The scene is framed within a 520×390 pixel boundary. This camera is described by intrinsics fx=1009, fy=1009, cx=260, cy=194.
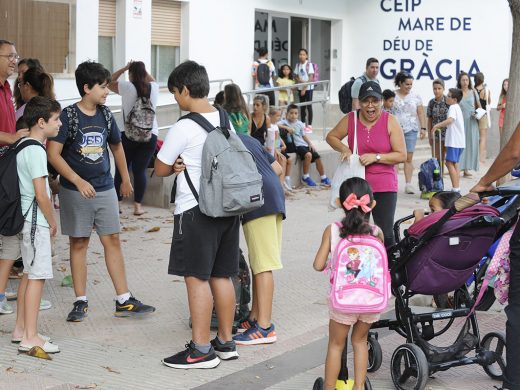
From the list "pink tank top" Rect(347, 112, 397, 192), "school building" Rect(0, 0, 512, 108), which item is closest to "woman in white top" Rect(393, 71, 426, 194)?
"school building" Rect(0, 0, 512, 108)

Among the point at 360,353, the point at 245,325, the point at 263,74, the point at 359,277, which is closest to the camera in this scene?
the point at 359,277

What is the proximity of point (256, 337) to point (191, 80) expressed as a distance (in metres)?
1.88

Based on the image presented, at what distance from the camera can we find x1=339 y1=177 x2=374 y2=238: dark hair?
5551mm

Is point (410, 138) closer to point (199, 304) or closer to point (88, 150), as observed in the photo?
point (88, 150)

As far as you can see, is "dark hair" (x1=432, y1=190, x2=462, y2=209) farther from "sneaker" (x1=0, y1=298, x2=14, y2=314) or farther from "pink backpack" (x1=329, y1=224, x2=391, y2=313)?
"sneaker" (x1=0, y1=298, x2=14, y2=314)

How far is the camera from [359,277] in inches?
217

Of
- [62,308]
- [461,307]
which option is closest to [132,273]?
[62,308]

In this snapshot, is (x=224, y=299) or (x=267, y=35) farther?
(x=267, y=35)

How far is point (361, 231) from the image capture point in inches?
219

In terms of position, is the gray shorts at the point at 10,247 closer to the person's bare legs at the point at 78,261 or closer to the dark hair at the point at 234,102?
the person's bare legs at the point at 78,261

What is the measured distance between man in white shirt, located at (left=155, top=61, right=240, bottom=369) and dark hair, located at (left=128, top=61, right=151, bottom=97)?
5.61 meters

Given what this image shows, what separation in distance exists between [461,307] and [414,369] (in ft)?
2.21

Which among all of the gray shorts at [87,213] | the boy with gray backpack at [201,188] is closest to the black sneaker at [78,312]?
the gray shorts at [87,213]

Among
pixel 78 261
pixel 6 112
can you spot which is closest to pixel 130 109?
pixel 6 112
